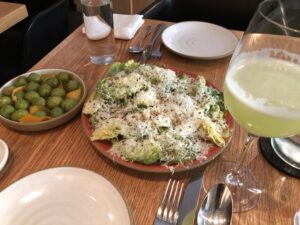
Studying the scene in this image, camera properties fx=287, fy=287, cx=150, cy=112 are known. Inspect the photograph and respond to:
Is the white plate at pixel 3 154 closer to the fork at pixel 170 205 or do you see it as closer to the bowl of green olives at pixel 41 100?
the bowl of green olives at pixel 41 100

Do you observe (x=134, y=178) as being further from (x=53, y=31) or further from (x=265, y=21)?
(x=53, y=31)

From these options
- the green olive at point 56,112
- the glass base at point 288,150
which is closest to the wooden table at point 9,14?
the green olive at point 56,112

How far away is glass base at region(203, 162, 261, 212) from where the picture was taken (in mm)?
594

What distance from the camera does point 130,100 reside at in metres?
0.74

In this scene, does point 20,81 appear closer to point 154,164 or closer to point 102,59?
point 102,59

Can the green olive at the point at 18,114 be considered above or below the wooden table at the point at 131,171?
above

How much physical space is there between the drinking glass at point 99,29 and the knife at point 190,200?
22.6 inches

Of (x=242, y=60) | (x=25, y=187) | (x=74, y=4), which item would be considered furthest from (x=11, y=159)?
(x=74, y=4)

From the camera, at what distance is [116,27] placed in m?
1.18

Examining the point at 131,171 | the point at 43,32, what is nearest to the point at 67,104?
the point at 131,171

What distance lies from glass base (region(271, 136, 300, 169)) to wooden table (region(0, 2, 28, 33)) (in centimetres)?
123

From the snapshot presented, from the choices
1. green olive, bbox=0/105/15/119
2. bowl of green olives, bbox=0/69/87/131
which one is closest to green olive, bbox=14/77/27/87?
bowl of green olives, bbox=0/69/87/131

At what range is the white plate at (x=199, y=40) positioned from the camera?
104cm

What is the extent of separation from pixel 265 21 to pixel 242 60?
8cm
